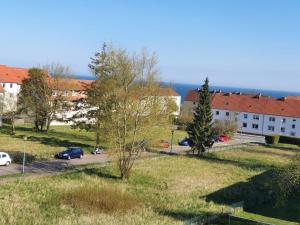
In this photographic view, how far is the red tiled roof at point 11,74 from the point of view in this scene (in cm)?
8426

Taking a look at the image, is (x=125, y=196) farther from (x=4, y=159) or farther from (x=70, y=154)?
(x=70, y=154)

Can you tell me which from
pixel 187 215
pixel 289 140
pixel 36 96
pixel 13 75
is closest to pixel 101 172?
pixel 187 215

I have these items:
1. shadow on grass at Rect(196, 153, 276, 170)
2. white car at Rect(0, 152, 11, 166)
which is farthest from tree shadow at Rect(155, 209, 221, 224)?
shadow on grass at Rect(196, 153, 276, 170)

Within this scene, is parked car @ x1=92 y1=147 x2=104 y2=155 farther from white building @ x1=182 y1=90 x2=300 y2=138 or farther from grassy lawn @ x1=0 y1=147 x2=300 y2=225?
white building @ x1=182 y1=90 x2=300 y2=138

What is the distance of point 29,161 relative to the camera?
44375 millimetres

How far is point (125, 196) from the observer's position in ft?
109

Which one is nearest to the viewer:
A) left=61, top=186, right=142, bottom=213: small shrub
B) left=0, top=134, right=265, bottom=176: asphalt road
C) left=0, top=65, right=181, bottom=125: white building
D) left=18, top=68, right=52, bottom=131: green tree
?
left=61, top=186, right=142, bottom=213: small shrub

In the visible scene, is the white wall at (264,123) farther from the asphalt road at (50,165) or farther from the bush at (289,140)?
the asphalt road at (50,165)

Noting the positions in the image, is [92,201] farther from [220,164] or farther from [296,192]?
[220,164]

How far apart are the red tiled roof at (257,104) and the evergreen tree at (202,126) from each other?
133 feet

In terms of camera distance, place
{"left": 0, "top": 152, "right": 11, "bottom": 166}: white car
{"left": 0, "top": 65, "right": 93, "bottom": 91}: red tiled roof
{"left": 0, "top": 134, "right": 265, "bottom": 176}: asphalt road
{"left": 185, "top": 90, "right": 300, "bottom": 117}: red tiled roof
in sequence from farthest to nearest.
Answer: {"left": 185, "top": 90, "right": 300, "bottom": 117}: red tiled roof → {"left": 0, "top": 65, "right": 93, "bottom": 91}: red tiled roof → {"left": 0, "top": 152, "right": 11, "bottom": 166}: white car → {"left": 0, "top": 134, "right": 265, "bottom": 176}: asphalt road

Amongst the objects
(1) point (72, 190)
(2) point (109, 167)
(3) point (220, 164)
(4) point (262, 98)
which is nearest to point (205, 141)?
(3) point (220, 164)

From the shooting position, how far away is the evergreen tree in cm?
5934

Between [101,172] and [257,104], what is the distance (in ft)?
208
